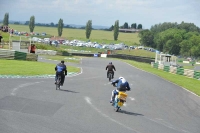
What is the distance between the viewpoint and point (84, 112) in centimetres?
1614

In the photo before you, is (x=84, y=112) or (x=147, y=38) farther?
(x=147, y=38)

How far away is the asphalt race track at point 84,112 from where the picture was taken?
1293 centimetres

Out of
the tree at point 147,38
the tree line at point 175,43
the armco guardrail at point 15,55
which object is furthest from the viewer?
the tree at point 147,38

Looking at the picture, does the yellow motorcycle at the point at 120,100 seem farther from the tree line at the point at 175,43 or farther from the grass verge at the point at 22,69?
the tree line at the point at 175,43

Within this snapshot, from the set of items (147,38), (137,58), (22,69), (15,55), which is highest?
(147,38)

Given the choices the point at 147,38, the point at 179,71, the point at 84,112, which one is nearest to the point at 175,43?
the point at 147,38

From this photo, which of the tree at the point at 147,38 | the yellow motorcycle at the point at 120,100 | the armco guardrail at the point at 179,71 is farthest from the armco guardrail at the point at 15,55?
the tree at the point at 147,38

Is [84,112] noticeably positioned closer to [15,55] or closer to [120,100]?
[120,100]

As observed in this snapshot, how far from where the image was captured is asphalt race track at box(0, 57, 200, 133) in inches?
509

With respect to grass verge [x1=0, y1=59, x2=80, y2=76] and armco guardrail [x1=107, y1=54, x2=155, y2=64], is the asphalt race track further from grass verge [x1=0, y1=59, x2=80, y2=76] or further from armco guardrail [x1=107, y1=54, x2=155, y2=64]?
armco guardrail [x1=107, y1=54, x2=155, y2=64]

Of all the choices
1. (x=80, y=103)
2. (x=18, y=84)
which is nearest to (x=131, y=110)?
(x=80, y=103)

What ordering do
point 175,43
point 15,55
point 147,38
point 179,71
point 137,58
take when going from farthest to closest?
point 147,38, point 175,43, point 137,58, point 179,71, point 15,55

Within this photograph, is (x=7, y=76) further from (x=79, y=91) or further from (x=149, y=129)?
(x=149, y=129)

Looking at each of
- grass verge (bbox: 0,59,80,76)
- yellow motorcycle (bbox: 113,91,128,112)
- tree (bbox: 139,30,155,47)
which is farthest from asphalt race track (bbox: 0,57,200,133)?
tree (bbox: 139,30,155,47)
